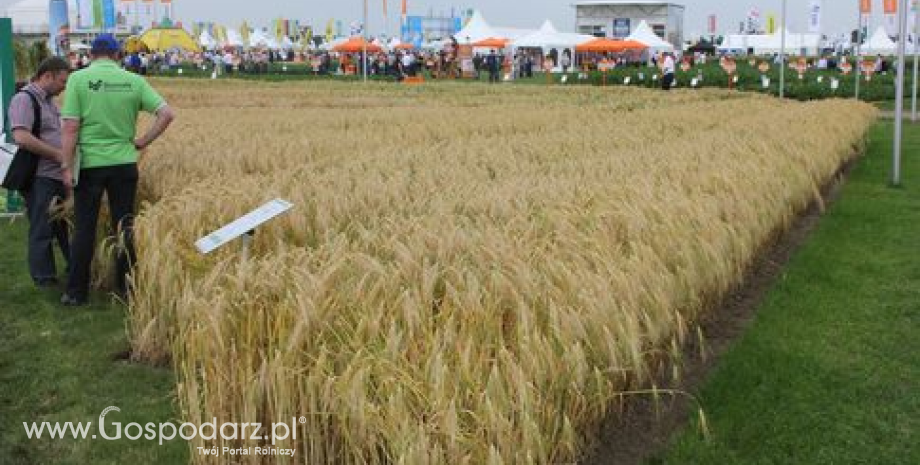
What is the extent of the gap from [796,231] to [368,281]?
6027mm

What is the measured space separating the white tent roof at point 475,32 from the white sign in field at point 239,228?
51869mm

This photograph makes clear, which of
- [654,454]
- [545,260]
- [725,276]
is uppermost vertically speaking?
[545,260]

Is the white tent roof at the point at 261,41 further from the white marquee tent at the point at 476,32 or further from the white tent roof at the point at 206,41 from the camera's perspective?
the white marquee tent at the point at 476,32

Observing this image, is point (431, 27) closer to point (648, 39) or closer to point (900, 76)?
point (648, 39)

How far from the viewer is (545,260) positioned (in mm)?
4453

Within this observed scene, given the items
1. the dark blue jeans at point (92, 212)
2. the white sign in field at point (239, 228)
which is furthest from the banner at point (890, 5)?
the white sign in field at point (239, 228)

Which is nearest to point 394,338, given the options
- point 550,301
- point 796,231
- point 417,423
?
point 417,423

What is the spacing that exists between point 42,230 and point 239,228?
2997 mm

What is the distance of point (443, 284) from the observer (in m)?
4.27

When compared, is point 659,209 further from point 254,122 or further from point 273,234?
point 254,122

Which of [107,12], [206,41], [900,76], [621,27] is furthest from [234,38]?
[900,76]

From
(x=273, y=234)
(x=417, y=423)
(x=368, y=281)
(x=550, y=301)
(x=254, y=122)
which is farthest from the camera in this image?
(x=254, y=122)

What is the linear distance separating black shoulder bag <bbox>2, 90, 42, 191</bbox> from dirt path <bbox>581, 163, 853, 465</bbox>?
4666mm

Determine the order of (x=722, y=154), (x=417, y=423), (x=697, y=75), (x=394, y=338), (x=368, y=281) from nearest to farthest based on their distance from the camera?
(x=417, y=423), (x=394, y=338), (x=368, y=281), (x=722, y=154), (x=697, y=75)
